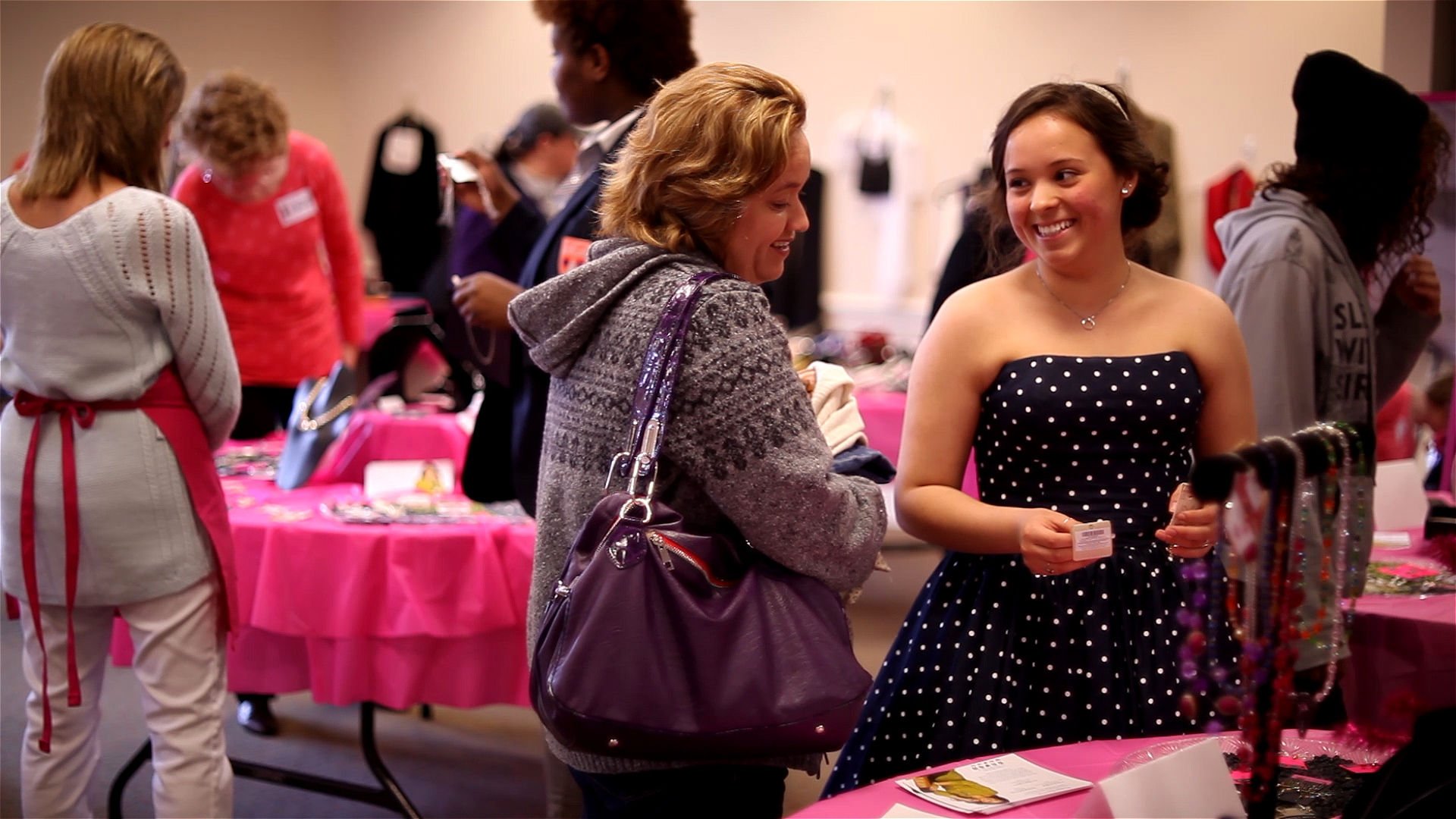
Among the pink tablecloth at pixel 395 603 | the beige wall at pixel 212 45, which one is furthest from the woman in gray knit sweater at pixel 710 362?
the beige wall at pixel 212 45

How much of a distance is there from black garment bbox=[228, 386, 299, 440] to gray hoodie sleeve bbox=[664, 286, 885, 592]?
263cm

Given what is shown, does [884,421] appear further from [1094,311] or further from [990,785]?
[990,785]

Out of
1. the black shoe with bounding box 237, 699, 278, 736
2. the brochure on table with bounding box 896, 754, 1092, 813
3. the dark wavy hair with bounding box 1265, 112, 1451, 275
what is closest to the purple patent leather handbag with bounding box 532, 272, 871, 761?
the brochure on table with bounding box 896, 754, 1092, 813

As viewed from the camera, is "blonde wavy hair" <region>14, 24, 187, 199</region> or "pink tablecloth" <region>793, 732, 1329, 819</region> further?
"blonde wavy hair" <region>14, 24, 187, 199</region>

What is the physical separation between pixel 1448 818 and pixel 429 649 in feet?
6.55

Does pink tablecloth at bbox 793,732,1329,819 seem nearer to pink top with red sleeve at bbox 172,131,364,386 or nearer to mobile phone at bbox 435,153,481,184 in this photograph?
mobile phone at bbox 435,153,481,184

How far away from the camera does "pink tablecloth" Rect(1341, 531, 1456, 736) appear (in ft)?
6.95

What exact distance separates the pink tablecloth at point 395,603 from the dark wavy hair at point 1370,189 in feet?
5.24

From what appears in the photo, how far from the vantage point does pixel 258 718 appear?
12.1 ft

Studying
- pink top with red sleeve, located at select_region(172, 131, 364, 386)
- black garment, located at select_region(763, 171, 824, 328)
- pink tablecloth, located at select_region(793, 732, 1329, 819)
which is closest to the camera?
pink tablecloth, located at select_region(793, 732, 1329, 819)

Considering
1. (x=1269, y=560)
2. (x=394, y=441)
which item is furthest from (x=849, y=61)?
(x=1269, y=560)

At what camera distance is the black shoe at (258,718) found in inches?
144

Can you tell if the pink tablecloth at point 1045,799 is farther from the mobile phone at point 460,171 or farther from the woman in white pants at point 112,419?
the mobile phone at point 460,171

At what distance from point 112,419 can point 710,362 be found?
1.26m
